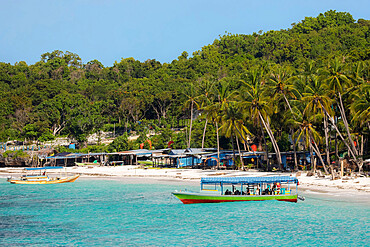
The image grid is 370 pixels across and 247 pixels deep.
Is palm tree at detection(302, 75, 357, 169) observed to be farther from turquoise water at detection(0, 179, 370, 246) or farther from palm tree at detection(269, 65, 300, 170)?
turquoise water at detection(0, 179, 370, 246)

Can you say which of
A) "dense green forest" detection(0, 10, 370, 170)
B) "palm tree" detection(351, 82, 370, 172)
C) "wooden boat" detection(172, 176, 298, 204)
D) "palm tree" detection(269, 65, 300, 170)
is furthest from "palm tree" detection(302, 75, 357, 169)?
"wooden boat" detection(172, 176, 298, 204)

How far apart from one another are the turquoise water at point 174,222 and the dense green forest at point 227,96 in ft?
61.8

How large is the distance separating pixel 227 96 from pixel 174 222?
37868mm

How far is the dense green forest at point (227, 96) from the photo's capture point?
4888 cm

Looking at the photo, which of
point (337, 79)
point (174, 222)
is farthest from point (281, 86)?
point (174, 222)

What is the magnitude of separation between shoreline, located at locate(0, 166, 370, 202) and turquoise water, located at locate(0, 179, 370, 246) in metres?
3.58

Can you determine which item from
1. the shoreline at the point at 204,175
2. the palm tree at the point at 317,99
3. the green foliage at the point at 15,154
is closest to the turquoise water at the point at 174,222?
the shoreline at the point at 204,175

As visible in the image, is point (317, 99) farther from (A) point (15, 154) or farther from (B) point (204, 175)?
(A) point (15, 154)

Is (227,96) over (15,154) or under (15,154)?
over

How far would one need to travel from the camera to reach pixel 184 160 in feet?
220

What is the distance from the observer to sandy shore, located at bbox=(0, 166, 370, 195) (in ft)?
118

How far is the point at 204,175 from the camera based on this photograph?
49.5m

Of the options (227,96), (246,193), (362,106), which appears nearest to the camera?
(246,193)

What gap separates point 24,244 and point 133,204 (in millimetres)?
13434
